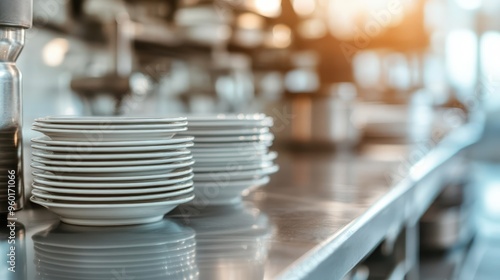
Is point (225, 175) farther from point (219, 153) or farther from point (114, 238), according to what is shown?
point (114, 238)

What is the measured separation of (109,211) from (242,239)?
19 cm

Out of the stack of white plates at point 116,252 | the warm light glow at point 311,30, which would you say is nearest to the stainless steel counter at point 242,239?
the stack of white plates at point 116,252

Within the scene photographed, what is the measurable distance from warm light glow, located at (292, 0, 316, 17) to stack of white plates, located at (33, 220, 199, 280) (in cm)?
284

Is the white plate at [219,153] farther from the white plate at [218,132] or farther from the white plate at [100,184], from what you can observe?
the white plate at [100,184]

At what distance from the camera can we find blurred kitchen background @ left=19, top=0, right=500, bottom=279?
2758 mm

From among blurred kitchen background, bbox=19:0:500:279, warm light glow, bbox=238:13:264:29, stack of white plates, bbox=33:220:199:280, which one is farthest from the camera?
warm light glow, bbox=238:13:264:29

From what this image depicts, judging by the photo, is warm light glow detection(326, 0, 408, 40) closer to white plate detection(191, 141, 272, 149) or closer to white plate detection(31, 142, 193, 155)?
white plate detection(191, 141, 272, 149)

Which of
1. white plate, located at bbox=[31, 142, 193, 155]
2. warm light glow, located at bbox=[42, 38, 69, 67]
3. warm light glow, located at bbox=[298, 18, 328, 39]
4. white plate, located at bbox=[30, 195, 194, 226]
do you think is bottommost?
white plate, located at bbox=[30, 195, 194, 226]

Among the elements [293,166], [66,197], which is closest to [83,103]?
[293,166]

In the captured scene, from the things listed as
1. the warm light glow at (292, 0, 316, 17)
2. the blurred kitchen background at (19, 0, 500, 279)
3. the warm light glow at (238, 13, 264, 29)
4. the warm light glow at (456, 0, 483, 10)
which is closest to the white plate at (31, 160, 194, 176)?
the blurred kitchen background at (19, 0, 500, 279)

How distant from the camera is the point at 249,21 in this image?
4.04m

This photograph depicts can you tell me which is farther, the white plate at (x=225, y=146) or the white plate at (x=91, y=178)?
the white plate at (x=225, y=146)

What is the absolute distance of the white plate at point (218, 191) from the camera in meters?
1.05

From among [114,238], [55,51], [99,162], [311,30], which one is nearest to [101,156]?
[99,162]
